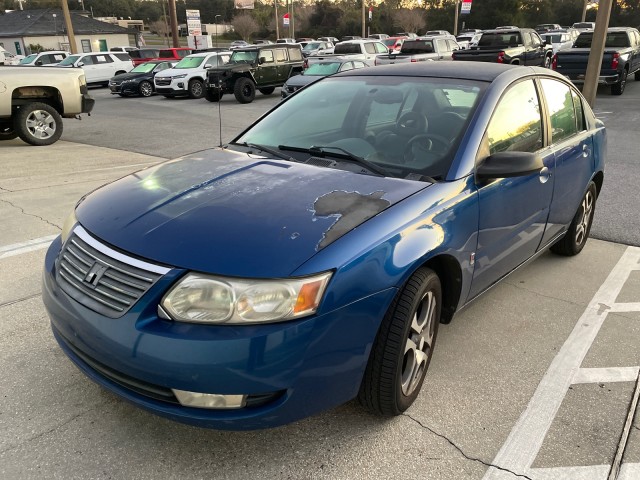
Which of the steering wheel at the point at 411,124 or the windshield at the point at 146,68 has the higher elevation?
the steering wheel at the point at 411,124

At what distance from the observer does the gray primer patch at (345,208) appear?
7.12 feet

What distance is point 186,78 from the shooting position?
19.4 m

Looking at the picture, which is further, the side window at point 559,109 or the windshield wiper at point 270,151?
the side window at point 559,109

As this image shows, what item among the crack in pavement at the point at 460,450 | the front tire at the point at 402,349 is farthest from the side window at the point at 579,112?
the crack in pavement at the point at 460,450

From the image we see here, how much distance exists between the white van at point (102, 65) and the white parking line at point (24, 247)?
22987mm

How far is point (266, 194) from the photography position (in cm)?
250

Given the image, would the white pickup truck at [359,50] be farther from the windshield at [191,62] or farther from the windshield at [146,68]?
the windshield at [146,68]

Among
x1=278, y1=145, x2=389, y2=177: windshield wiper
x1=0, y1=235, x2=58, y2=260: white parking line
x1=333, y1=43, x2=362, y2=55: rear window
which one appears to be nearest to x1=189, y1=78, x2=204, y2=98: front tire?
x1=333, y1=43, x2=362, y2=55: rear window

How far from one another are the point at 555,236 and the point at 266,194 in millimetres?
2516

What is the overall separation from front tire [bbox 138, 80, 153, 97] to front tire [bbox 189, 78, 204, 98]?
2.62 metres

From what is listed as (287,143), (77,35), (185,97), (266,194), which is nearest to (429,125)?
(287,143)

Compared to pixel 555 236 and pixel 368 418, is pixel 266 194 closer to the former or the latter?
pixel 368 418

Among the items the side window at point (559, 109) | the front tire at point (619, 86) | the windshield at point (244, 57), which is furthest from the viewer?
the windshield at point (244, 57)

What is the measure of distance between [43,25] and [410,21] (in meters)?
40.1
